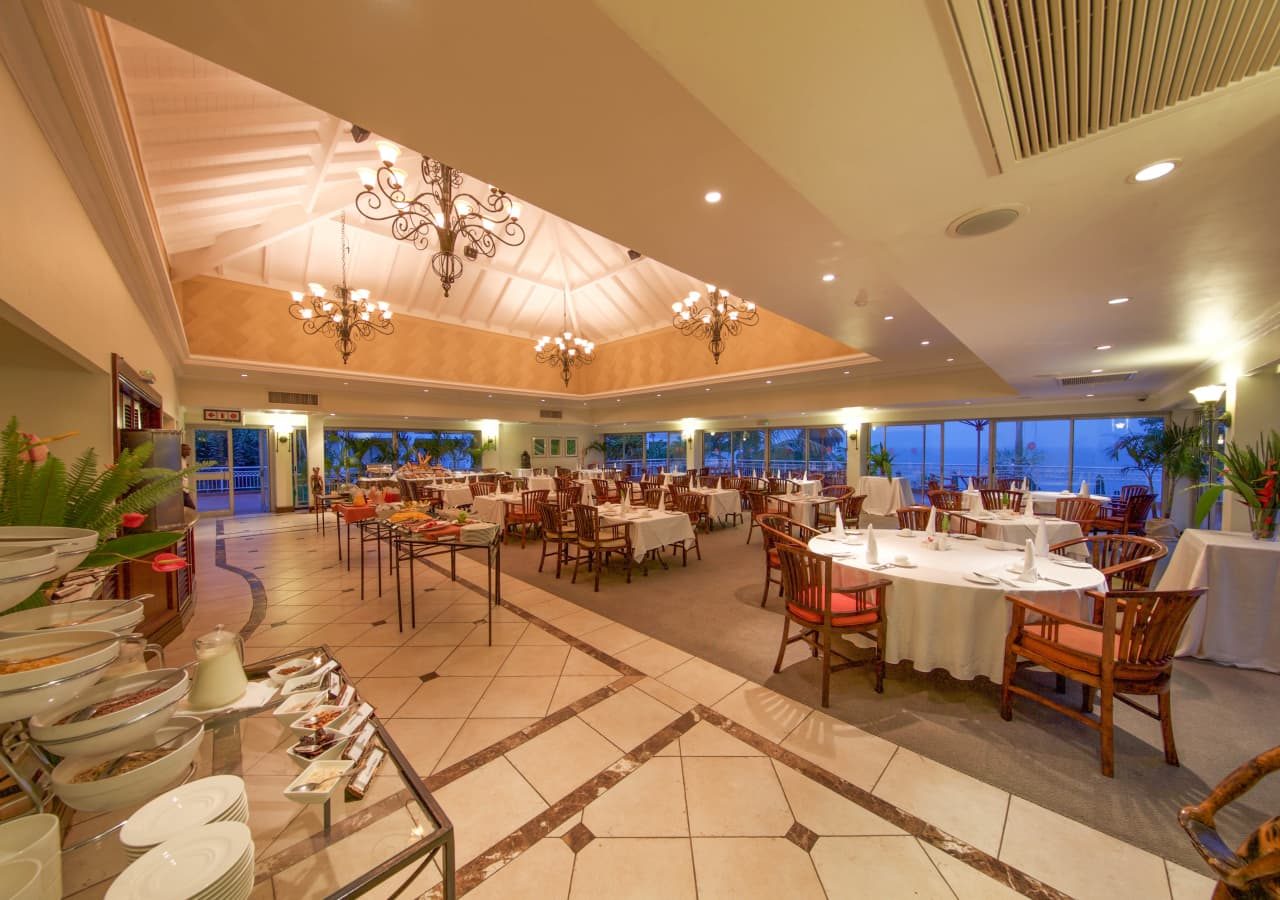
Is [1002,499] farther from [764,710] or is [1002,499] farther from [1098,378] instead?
[764,710]

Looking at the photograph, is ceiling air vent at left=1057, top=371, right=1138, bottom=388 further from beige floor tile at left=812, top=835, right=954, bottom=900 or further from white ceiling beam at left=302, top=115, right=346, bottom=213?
white ceiling beam at left=302, top=115, right=346, bottom=213

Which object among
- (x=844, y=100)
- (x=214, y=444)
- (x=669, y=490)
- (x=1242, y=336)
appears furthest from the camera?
(x=214, y=444)

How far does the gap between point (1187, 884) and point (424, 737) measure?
3226 mm

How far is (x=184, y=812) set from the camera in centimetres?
82

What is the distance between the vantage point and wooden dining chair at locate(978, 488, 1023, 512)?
23.4 feet

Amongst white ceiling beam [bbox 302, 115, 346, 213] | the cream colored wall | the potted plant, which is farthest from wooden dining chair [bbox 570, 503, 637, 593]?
white ceiling beam [bbox 302, 115, 346, 213]

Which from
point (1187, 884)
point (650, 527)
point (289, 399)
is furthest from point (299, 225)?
point (1187, 884)

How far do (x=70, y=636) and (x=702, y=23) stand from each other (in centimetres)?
207

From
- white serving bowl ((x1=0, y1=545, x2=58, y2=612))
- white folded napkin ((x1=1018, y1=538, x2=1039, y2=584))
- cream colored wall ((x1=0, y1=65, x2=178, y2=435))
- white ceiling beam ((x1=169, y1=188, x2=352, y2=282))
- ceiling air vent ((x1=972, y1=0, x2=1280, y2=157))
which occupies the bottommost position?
white folded napkin ((x1=1018, y1=538, x2=1039, y2=584))

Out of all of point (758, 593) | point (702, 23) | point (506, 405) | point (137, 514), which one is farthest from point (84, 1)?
point (506, 405)

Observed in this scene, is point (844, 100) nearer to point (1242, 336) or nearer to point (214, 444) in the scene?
point (1242, 336)

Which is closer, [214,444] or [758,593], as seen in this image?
[758,593]

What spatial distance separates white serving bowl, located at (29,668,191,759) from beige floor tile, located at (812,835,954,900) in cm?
204

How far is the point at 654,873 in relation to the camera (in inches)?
66.2
